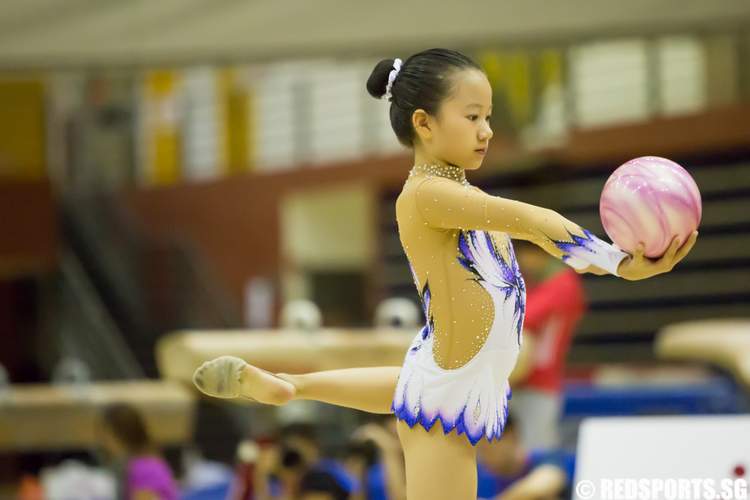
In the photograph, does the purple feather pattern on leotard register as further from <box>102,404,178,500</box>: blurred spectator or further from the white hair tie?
<box>102,404,178,500</box>: blurred spectator

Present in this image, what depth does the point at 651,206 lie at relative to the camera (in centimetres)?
201

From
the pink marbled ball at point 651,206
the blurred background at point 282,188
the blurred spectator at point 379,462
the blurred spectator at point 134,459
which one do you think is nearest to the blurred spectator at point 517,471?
the blurred background at point 282,188

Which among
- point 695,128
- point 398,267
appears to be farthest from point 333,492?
point 398,267

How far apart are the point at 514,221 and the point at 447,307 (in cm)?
27

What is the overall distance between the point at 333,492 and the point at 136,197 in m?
10.9

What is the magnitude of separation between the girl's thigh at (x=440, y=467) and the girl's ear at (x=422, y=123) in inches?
22.1

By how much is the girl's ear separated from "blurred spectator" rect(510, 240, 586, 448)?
9.86ft

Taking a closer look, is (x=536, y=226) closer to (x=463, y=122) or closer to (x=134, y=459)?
(x=463, y=122)

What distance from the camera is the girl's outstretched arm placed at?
203 centimetres

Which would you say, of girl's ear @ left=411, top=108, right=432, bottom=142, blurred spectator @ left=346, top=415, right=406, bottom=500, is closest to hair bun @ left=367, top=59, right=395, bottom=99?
girl's ear @ left=411, top=108, right=432, bottom=142

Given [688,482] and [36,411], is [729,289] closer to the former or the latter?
[36,411]

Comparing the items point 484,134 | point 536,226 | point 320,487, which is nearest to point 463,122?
point 484,134

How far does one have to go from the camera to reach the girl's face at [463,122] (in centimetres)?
232

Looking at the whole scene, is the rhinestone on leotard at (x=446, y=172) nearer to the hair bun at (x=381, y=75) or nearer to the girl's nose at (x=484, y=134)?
the girl's nose at (x=484, y=134)
